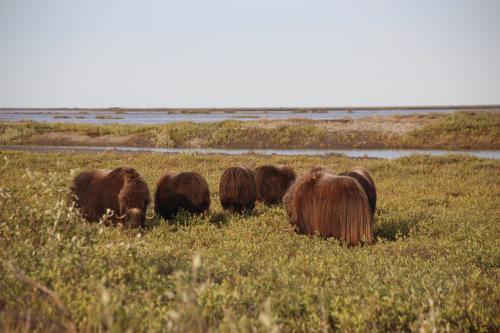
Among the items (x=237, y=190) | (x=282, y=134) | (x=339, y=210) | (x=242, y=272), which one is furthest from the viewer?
(x=282, y=134)

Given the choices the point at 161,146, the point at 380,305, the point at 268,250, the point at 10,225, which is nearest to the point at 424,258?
the point at 268,250

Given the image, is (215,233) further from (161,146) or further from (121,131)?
(121,131)

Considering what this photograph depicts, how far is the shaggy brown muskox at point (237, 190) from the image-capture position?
11.9 meters

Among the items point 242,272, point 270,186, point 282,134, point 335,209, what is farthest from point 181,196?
point 282,134

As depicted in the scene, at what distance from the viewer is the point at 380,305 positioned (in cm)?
496

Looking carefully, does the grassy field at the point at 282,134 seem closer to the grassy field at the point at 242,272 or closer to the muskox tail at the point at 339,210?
the grassy field at the point at 242,272

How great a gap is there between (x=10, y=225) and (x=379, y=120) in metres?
51.2

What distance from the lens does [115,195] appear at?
10250 mm

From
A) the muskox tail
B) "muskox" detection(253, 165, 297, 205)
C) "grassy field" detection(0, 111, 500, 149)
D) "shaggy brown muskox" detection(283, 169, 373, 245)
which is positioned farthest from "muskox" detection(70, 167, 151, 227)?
"grassy field" detection(0, 111, 500, 149)

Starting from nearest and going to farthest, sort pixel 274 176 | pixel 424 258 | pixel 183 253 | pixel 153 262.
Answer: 1. pixel 153 262
2. pixel 183 253
3. pixel 424 258
4. pixel 274 176

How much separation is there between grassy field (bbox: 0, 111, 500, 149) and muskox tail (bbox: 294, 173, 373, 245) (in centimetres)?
A: 3264

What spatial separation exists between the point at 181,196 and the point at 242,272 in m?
5.03

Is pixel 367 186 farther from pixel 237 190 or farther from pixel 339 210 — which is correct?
pixel 237 190

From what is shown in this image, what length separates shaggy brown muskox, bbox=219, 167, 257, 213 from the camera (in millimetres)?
11867
